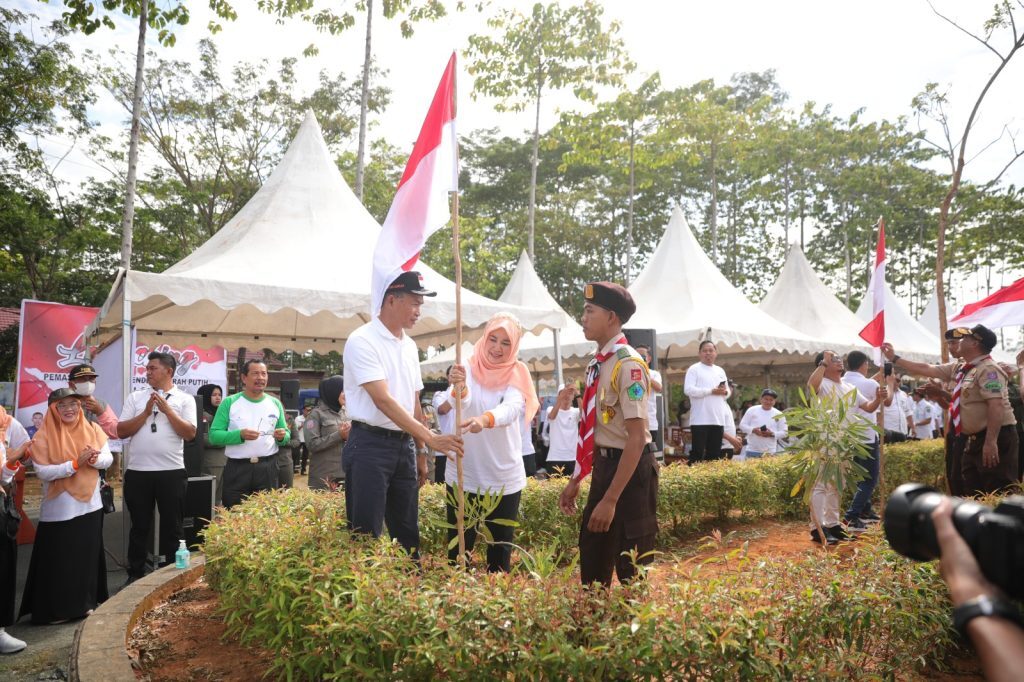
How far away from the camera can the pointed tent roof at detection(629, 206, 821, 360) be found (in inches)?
479

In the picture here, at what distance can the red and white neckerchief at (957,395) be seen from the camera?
5.52 meters

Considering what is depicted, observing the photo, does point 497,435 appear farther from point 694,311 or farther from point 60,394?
point 694,311

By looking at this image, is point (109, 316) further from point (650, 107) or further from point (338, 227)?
point (650, 107)

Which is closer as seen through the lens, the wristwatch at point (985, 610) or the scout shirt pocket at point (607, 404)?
the wristwatch at point (985, 610)

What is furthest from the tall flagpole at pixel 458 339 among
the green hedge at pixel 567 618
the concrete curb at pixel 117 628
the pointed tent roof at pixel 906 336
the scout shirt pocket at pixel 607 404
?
the pointed tent roof at pixel 906 336

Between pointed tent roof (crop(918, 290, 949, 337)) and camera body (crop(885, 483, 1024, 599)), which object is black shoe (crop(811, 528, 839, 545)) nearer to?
camera body (crop(885, 483, 1024, 599))

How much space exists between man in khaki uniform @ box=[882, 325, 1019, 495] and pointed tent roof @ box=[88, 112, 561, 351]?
4.62 m

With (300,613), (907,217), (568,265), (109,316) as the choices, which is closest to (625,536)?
(300,613)

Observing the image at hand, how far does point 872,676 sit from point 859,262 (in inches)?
1433

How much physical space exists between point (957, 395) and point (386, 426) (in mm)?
4691

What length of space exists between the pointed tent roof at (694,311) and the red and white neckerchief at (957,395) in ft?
19.4

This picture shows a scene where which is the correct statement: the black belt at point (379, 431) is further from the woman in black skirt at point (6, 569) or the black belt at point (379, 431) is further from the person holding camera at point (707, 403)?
the person holding camera at point (707, 403)

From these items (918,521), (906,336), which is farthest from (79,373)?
(906,336)

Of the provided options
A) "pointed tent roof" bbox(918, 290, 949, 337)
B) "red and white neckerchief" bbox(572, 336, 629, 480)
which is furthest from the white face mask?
"pointed tent roof" bbox(918, 290, 949, 337)
